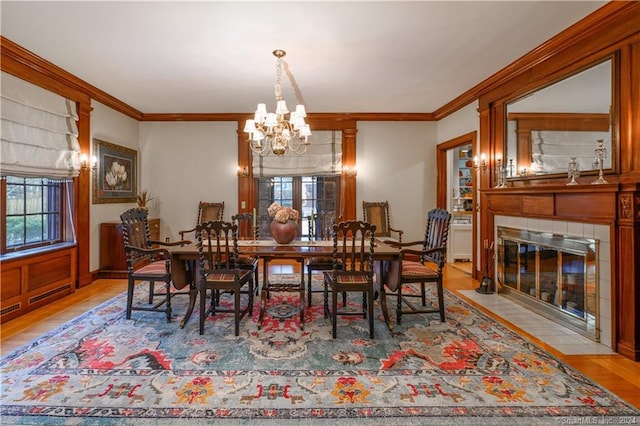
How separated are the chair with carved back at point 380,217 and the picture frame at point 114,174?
4139 mm

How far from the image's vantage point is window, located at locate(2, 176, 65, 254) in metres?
3.53

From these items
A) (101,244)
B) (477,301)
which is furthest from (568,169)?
(101,244)

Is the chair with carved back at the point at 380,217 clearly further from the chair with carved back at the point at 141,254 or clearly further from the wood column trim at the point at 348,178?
the chair with carved back at the point at 141,254

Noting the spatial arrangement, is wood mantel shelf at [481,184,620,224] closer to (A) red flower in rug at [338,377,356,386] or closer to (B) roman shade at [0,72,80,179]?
(A) red flower in rug at [338,377,356,386]

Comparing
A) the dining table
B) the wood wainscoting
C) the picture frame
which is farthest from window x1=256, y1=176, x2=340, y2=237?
the wood wainscoting

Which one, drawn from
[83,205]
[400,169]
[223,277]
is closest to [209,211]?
[83,205]

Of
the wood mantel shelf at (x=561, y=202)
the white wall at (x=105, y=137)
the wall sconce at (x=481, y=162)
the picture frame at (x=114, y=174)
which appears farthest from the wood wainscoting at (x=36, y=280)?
the wall sconce at (x=481, y=162)

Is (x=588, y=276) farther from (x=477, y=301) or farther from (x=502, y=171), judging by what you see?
(x=502, y=171)

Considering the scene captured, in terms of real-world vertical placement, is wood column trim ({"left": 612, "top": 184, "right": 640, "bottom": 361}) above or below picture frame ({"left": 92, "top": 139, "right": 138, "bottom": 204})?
below

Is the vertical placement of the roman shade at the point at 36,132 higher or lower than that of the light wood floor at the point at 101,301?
higher

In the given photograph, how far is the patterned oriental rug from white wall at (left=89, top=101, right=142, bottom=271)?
204cm

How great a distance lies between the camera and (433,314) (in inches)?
132

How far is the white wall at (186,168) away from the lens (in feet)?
19.6

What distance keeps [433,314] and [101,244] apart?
186 inches
